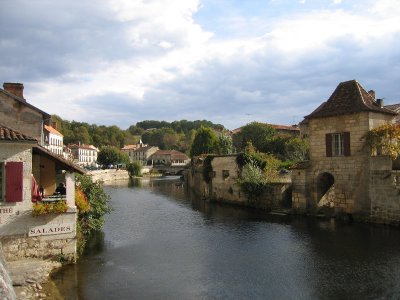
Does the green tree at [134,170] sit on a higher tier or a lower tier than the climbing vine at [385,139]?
lower

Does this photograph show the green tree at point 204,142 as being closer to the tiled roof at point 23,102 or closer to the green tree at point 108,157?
the green tree at point 108,157

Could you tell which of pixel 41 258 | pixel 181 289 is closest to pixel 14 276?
pixel 41 258

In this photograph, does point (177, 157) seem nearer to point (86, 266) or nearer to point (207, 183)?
point (207, 183)

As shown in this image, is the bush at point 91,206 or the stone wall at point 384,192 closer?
the bush at point 91,206

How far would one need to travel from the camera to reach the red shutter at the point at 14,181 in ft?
43.2

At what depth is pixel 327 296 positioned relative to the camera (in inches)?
475

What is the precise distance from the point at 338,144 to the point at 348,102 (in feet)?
9.72

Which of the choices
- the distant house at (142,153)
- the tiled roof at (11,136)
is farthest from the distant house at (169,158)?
the tiled roof at (11,136)

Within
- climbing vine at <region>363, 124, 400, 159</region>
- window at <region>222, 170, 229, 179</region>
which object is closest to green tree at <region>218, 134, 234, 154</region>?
window at <region>222, 170, 229, 179</region>

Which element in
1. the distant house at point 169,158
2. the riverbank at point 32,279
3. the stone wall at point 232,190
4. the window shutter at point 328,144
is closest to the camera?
the riverbank at point 32,279

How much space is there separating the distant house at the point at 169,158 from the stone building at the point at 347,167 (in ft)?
322

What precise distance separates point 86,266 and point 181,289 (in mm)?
4393

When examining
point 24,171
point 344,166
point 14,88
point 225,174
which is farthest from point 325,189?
point 14,88

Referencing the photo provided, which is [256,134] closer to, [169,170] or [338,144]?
[169,170]
